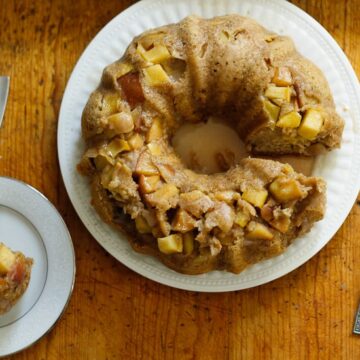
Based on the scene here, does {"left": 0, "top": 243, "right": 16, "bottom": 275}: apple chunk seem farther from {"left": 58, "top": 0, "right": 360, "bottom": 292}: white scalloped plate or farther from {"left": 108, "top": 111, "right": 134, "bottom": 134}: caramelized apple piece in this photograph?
{"left": 108, "top": 111, "right": 134, "bottom": 134}: caramelized apple piece

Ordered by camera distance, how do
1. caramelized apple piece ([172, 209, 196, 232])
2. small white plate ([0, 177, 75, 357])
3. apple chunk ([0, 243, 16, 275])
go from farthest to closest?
small white plate ([0, 177, 75, 357]), apple chunk ([0, 243, 16, 275]), caramelized apple piece ([172, 209, 196, 232])

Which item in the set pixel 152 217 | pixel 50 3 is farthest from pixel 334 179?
pixel 50 3

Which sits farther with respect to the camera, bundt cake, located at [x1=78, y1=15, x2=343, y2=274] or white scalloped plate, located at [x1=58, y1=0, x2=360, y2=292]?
white scalloped plate, located at [x1=58, y1=0, x2=360, y2=292]

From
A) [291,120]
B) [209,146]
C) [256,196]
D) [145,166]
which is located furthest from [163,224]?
[291,120]

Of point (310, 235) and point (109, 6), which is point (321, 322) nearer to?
point (310, 235)

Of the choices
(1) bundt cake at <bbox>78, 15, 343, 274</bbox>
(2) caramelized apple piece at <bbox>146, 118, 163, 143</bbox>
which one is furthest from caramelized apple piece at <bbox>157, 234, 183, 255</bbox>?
(2) caramelized apple piece at <bbox>146, 118, 163, 143</bbox>
